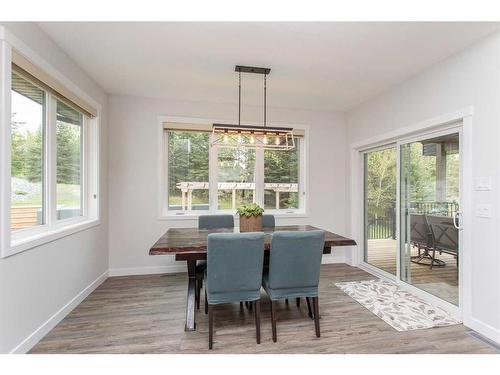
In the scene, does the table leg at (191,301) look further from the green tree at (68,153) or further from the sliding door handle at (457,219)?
the sliding door handle at (457,219)

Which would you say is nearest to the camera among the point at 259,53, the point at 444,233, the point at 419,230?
the point at 259,53

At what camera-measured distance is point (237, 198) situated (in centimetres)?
415

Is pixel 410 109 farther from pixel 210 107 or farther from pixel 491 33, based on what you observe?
pixel 210 107

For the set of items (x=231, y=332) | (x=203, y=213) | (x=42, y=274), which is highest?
(x=203, y=213)

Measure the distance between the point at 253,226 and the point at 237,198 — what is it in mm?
1517

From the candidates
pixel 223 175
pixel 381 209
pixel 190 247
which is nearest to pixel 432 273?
pixel 381 209

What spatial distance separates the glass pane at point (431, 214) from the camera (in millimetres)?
2688

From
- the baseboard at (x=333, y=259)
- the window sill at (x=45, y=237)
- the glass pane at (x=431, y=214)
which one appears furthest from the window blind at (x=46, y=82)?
the baseboard at (x=333, y=259)

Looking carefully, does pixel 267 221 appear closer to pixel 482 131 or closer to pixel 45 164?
pixel 482 131

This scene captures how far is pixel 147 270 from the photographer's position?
3795 millimetres

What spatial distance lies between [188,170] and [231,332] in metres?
2.47

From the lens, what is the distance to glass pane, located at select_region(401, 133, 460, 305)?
8.82 feet

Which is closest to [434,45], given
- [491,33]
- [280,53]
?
[491,33]

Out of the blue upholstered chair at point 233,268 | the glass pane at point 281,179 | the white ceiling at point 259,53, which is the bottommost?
the blue upholstered chair at point 233,268
